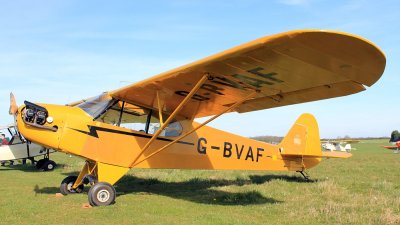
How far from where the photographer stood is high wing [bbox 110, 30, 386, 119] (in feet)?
14.9

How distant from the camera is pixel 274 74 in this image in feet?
19.8

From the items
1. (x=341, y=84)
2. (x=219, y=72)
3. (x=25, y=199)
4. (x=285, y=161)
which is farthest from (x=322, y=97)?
(x=25, y=199)

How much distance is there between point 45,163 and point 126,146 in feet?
30.1

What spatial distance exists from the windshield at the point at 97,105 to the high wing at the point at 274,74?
0.25 m

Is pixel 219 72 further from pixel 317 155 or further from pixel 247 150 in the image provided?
pixel 317 155

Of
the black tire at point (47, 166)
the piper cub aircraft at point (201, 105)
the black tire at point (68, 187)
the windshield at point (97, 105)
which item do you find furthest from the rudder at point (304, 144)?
the black tire at point (47, 166)

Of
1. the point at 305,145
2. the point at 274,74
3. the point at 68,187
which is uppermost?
the point at 274,74

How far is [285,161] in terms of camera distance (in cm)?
1077

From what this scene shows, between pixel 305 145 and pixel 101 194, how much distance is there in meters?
6.61

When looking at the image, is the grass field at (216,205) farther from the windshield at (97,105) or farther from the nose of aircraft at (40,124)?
the windshield at (97,105)

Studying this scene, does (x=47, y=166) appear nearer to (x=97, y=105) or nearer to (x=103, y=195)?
(x=97, y=105)

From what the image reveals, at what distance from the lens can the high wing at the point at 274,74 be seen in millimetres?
4546

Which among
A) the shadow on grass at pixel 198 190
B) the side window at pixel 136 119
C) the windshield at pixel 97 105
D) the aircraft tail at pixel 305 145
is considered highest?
the windshield at pixel 97 105

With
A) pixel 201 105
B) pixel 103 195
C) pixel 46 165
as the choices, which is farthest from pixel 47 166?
pixel 201 105
